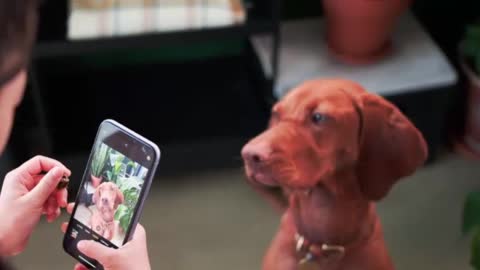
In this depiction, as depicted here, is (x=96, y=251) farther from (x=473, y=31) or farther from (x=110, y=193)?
(x=473, y=31)

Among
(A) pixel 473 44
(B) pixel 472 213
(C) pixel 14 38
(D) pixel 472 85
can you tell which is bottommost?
(B) pixel 472 213

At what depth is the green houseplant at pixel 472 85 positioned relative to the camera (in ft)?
5.81

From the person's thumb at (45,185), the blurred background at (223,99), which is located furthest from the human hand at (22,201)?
the blurred background at (223,99)

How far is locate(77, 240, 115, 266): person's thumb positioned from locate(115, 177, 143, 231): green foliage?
0.04 meters

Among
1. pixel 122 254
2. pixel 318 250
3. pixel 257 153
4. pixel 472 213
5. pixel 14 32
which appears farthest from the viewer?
pixel 472 213

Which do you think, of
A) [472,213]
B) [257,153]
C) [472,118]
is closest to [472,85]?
[472,118]

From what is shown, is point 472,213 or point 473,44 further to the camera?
point 473,44

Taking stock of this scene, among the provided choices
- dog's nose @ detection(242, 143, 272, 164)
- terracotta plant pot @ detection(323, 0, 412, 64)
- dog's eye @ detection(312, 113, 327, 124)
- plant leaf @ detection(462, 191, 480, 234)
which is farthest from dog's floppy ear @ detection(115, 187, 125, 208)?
terracotta plant pot @ detection(323, 0, 412, 64)

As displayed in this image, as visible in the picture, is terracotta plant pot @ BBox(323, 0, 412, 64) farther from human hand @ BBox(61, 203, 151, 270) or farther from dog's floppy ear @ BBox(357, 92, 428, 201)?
human hand @ BBox(61, 203, 151, 270)

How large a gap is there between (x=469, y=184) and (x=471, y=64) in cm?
30

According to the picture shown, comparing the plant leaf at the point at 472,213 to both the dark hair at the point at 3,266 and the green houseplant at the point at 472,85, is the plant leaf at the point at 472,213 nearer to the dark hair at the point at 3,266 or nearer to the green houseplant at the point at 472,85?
the green houseplant at the point at 472,85

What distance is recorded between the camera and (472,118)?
1879 mm

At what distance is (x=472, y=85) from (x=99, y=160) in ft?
3.64

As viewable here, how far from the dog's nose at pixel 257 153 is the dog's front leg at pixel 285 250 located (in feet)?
0.59
